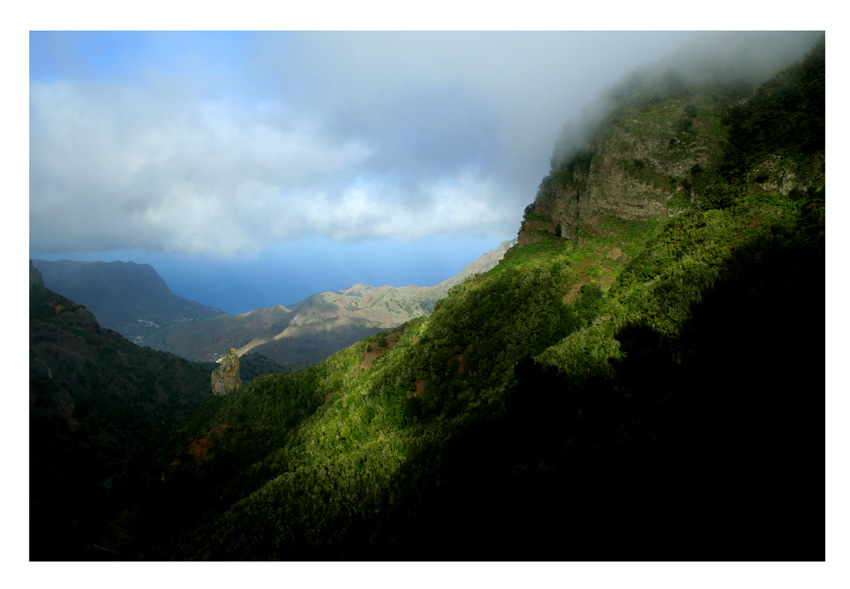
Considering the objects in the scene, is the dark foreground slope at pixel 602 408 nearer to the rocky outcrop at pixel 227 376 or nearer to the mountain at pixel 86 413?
the mountain at pixel 86 413

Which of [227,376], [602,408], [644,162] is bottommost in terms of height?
[227,376]

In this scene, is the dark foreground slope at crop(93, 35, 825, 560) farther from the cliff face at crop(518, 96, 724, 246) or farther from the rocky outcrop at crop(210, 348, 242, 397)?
the rocky outcrop at crop(210, 348, 242, 397)

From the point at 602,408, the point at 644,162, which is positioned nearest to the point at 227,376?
the point at 602,408

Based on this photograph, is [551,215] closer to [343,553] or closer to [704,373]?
[704,373]

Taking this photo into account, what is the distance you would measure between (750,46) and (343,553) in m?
47.3

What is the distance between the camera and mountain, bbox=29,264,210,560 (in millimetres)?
28445

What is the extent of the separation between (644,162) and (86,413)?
8773 cm

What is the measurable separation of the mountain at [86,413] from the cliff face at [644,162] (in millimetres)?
42496

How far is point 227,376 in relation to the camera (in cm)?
5528

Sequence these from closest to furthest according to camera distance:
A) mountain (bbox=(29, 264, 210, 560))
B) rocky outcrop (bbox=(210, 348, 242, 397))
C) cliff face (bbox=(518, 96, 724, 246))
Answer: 1. cliff face (bbox=(518, 96, 724, 246))
2. mountain (bbox=(29, 264, 210, 560))
3. rocky outcrop (bbox=(210, 348, 242, 397))

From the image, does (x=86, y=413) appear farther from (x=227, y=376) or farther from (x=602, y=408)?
(x=602, y=408)

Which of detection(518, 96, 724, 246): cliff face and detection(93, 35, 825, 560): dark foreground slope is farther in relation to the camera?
detection(518, 96, 724, 246): cliff face

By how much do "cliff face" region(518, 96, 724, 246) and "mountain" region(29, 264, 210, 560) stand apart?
42.5m

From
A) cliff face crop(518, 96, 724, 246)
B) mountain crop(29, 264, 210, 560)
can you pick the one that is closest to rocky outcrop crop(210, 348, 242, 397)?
mountain crop(29, 264, 210, 560)
